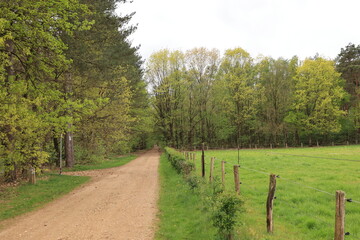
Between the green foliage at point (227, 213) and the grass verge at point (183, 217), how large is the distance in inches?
25.7

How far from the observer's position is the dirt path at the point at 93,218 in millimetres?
6480

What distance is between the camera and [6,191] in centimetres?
1127

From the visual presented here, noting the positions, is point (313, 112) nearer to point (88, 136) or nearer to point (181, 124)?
point (181, 124)

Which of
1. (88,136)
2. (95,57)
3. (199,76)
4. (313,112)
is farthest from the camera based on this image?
(199,76)

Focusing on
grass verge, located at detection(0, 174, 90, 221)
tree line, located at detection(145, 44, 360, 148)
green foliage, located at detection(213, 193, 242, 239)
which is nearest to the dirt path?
grass verge, located at detection(0, 174, 90, 221)

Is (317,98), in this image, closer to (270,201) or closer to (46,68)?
→ (270,201)

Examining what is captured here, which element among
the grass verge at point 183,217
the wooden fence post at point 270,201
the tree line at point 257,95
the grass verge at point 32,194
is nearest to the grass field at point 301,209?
the wooden fence post at point 270,201

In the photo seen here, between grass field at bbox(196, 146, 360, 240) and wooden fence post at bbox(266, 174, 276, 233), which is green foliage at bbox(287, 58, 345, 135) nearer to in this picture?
grass field at bbox(196, 146, 360, 240)

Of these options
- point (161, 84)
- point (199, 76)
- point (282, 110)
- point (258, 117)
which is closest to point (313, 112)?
point (282, 110)

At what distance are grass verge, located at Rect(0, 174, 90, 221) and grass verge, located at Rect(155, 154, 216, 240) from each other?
15.6ft

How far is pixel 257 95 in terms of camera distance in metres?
47.6

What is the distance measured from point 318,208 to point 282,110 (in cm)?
4369

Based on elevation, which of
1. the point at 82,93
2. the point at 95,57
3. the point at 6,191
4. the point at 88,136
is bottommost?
the point at 6,191

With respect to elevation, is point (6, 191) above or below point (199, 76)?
below
